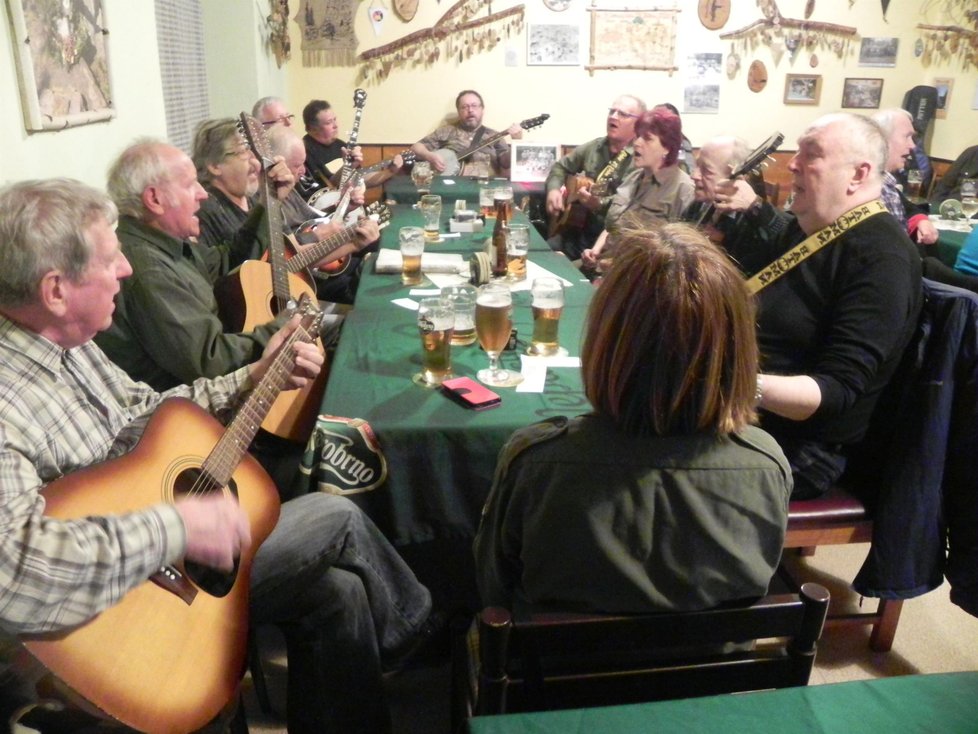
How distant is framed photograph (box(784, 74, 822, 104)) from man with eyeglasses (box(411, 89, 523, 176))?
105 inches

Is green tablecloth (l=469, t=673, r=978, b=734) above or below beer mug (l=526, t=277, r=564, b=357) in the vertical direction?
below

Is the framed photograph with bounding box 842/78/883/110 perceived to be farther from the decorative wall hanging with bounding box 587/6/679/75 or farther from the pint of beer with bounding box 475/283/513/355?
the pint of beer with bounding box 475/283/513/355

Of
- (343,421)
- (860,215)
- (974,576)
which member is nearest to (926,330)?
(860,215)

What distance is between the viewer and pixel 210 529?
3.82 ft

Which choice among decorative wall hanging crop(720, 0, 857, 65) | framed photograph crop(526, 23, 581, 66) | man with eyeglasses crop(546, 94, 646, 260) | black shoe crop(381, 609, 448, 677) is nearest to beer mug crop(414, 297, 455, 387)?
black shoe crop(381, 609, 448, 677)

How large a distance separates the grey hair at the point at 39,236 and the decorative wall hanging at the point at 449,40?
5.47m

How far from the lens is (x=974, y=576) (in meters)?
1.77

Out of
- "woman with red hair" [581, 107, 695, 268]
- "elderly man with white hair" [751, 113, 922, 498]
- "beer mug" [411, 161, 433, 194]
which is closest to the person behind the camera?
"elderly man with white hair" [751, 113, 922, 498]

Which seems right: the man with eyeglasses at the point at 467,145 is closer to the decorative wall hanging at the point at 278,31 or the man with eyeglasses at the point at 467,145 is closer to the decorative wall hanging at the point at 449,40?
the decorative wall hanging at the point at 449,40

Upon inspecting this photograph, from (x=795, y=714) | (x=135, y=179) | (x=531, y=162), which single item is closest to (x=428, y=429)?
(x=795, y=714)

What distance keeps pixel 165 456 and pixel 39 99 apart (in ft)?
4.33

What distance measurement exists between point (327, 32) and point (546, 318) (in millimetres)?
5287

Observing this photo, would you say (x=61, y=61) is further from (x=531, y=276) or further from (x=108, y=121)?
(x=531, y=276)

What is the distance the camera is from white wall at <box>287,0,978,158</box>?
6273 mm
